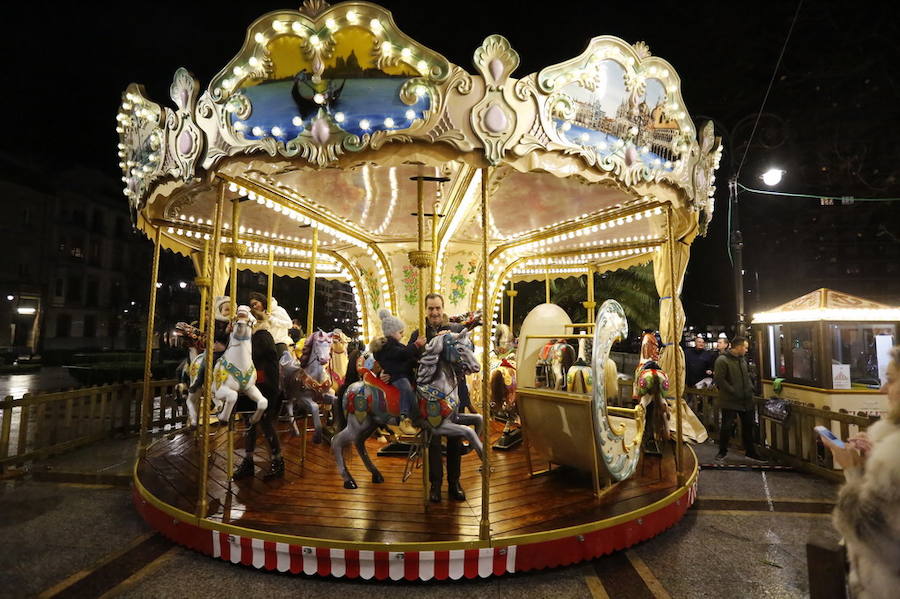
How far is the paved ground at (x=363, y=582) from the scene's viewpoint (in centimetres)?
296

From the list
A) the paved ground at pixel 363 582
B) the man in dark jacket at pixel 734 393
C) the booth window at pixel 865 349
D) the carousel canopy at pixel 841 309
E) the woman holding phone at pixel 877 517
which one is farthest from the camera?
the booth window at pixel 865 349

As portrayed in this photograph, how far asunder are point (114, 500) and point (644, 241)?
7768 millimetres

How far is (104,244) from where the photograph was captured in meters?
32.4

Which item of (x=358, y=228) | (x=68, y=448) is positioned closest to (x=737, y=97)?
(x=358, y=228)

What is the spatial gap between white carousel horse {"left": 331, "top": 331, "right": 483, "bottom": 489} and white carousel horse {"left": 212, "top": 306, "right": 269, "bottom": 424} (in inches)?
41.9

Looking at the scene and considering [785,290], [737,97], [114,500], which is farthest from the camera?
[785,290]

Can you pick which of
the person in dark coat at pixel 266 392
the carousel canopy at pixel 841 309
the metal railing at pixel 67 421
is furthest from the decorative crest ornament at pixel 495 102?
the carousel canopy at pixel 841 309

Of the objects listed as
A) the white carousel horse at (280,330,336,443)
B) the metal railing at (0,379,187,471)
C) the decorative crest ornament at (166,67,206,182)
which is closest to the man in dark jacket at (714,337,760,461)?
the white carousel horse at (280,330,336,443)

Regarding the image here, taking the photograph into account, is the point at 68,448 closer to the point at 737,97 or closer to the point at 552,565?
the point at 552,565

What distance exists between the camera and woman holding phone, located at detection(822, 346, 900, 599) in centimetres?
158

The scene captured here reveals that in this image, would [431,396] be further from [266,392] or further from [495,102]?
[495,102]

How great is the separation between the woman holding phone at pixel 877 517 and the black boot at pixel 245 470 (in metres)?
4.43

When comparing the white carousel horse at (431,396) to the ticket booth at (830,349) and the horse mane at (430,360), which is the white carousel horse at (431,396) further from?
the ticket booth at (830,349)

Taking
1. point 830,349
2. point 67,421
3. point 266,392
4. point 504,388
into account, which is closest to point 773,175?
point 830,349
